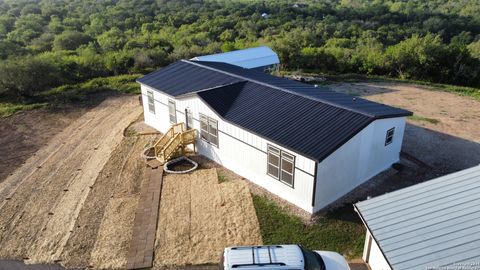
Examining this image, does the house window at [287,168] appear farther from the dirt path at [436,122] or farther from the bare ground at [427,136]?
the dirt path at [436,122]

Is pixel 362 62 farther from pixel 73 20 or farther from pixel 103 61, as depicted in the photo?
pixel 73 20

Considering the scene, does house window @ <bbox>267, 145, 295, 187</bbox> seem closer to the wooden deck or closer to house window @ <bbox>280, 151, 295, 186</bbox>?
house window @ <bbox>280, 151, 295, 186</bbox>

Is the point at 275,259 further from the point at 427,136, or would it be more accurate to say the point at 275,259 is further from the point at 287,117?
the point at 427,136

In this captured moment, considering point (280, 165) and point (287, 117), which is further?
point (287, 117)

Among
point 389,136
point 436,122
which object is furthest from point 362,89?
point 389,136

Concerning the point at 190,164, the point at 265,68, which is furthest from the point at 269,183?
the point at 265,68

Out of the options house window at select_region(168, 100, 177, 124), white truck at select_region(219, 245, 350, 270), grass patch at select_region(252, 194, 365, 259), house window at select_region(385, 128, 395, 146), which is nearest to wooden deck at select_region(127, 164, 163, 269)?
house window at select_region(168, 100, 177, 124)

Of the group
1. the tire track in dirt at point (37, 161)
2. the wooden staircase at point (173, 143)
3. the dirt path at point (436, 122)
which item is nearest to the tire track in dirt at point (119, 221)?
the wooden staircase at point (173, 143)
